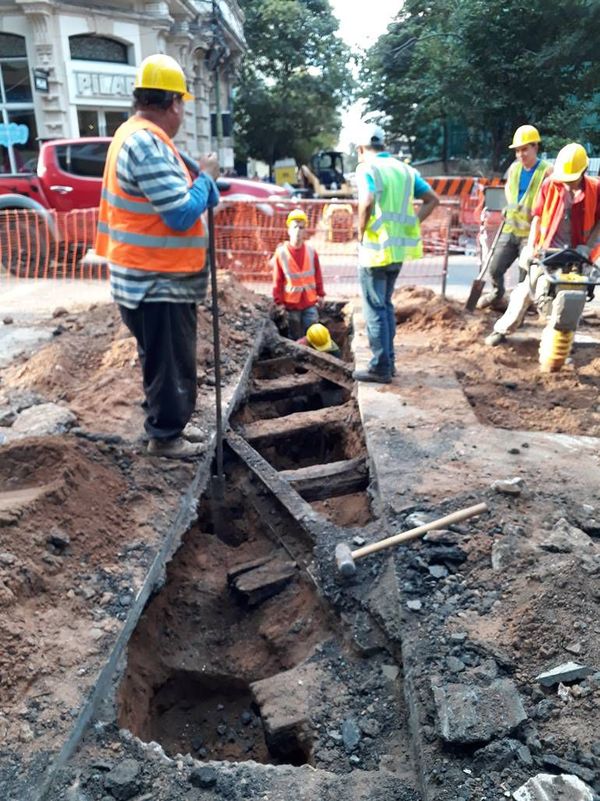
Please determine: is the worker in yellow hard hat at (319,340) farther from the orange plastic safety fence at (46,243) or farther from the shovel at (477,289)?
the orange plastic safety fence at (46,243)

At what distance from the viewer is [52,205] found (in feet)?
37.0

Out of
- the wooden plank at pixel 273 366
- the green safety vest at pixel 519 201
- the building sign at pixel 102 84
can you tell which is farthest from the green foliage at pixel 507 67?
the wooden plank at pixel 273 366

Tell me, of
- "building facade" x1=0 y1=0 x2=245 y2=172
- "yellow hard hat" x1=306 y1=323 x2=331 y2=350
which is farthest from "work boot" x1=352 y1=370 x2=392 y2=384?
"building facade" x1=0 y1=0 x2=245 y2=172

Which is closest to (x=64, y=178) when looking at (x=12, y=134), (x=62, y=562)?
(x=12, y=134)

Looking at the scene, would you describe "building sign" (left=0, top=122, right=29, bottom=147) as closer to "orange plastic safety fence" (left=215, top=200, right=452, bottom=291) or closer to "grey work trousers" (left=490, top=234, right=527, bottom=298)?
"orange plastic safety fence" (left=215, top=200, right=452, bottom=291)

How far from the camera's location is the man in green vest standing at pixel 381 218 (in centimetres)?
488

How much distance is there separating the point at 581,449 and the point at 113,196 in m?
3.15

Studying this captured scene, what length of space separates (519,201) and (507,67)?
45.5 feet

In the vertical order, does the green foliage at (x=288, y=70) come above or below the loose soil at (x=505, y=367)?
above

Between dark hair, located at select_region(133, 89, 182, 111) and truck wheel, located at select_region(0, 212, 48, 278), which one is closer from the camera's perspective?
dark hair, located at select_region(133, 89, 182, 111)

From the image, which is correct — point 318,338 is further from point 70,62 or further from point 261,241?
point 70,62

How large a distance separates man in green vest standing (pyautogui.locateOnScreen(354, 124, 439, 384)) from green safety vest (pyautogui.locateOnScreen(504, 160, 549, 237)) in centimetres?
243

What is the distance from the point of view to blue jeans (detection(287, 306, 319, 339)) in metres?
7.57

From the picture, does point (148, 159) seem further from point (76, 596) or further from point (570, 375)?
point (570, 375)
